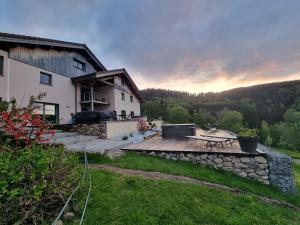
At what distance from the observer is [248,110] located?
48.7 m

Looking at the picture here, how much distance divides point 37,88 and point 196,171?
11.4m

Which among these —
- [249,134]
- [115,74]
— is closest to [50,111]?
[115,74]

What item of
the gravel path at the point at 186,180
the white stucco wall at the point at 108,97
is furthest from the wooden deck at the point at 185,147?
the white stucco wall at the point at 108,97

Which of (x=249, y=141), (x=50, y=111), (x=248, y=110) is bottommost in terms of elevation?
(x=249, y=141)

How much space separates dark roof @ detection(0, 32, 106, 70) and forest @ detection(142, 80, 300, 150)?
1676cm

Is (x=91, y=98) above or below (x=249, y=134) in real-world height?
above

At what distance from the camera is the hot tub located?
10.5 m

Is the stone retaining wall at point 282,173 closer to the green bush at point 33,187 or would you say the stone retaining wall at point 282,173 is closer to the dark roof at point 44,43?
the green bush at point 33,187

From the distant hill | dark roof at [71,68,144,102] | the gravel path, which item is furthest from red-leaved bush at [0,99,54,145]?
the distant hill

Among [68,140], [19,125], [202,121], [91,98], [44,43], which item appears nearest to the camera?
[19,125]

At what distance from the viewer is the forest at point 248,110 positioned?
37.0 meters

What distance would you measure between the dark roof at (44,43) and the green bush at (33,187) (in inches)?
369

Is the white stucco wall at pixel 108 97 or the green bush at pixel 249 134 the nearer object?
the green bush at pixel 249 134

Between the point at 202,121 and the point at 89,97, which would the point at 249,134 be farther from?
Result: the point at 202,121
